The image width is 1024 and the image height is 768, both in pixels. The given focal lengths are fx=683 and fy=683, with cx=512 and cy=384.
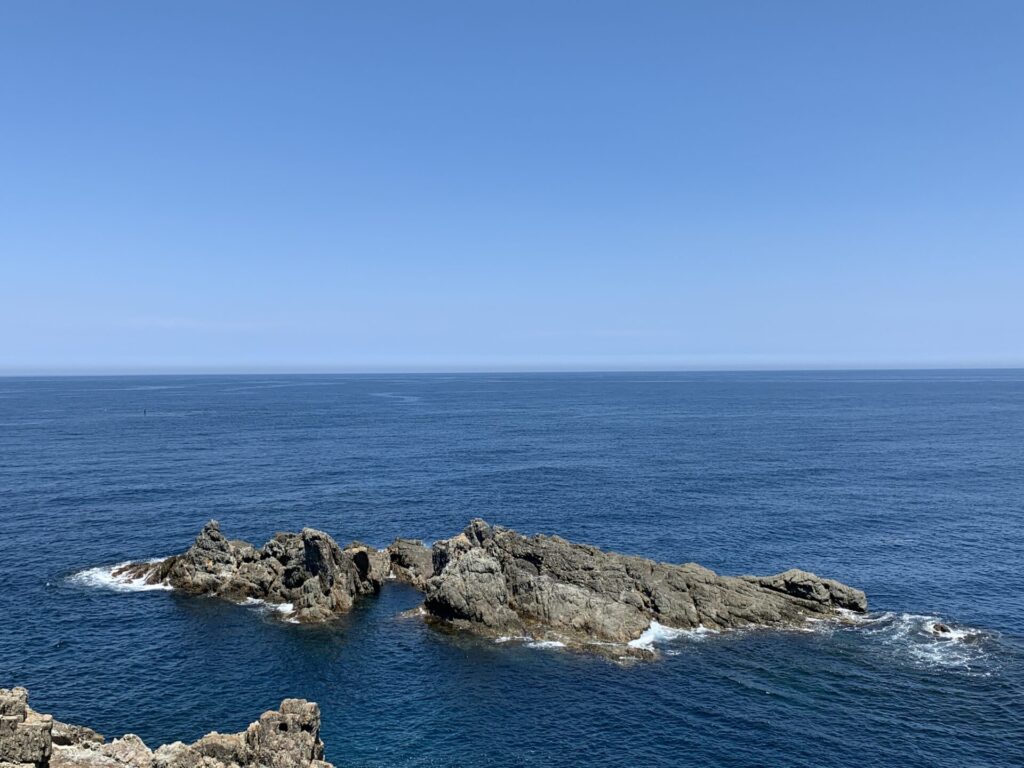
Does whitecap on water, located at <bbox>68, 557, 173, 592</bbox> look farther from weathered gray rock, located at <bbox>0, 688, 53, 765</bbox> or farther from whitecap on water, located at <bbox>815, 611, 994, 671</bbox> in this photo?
whitecap on water, located at <bbox>815, 611, 994, 671</bbox>

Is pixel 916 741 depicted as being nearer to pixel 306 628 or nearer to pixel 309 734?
pixel 309 734

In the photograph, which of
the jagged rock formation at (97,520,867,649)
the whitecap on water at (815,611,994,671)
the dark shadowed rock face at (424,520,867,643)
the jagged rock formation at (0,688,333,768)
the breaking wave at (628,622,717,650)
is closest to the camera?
the jagged rock formation at (0,688,333,768)

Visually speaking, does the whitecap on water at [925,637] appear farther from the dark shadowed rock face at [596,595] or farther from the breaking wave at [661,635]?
the breaking wave at [661,635]

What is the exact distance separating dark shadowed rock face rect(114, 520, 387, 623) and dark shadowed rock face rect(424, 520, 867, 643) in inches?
375

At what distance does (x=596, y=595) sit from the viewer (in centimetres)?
7075

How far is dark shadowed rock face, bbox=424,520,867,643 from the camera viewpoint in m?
68.7

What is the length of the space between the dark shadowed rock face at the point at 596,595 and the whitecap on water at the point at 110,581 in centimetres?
3290

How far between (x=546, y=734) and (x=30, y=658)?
151 ft

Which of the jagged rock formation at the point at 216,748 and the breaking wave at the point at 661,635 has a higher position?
the jagged rock formation at the point at 216,748

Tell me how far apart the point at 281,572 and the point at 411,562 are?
50.7 feet

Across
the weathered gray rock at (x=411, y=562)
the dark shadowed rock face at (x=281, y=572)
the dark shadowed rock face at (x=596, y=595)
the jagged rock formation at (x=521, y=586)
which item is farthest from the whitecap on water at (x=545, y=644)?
the dark shadowed rock face at (x=281, y=572)

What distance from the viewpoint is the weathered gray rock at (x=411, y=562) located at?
8362 cm

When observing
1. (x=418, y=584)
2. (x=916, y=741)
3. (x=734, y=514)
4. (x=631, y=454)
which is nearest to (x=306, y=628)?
(x=418, y=584)

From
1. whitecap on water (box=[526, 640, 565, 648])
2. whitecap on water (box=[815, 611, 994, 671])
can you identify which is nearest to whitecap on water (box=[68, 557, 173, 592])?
whitecap on water (box=[526, 640, 565, 648])
